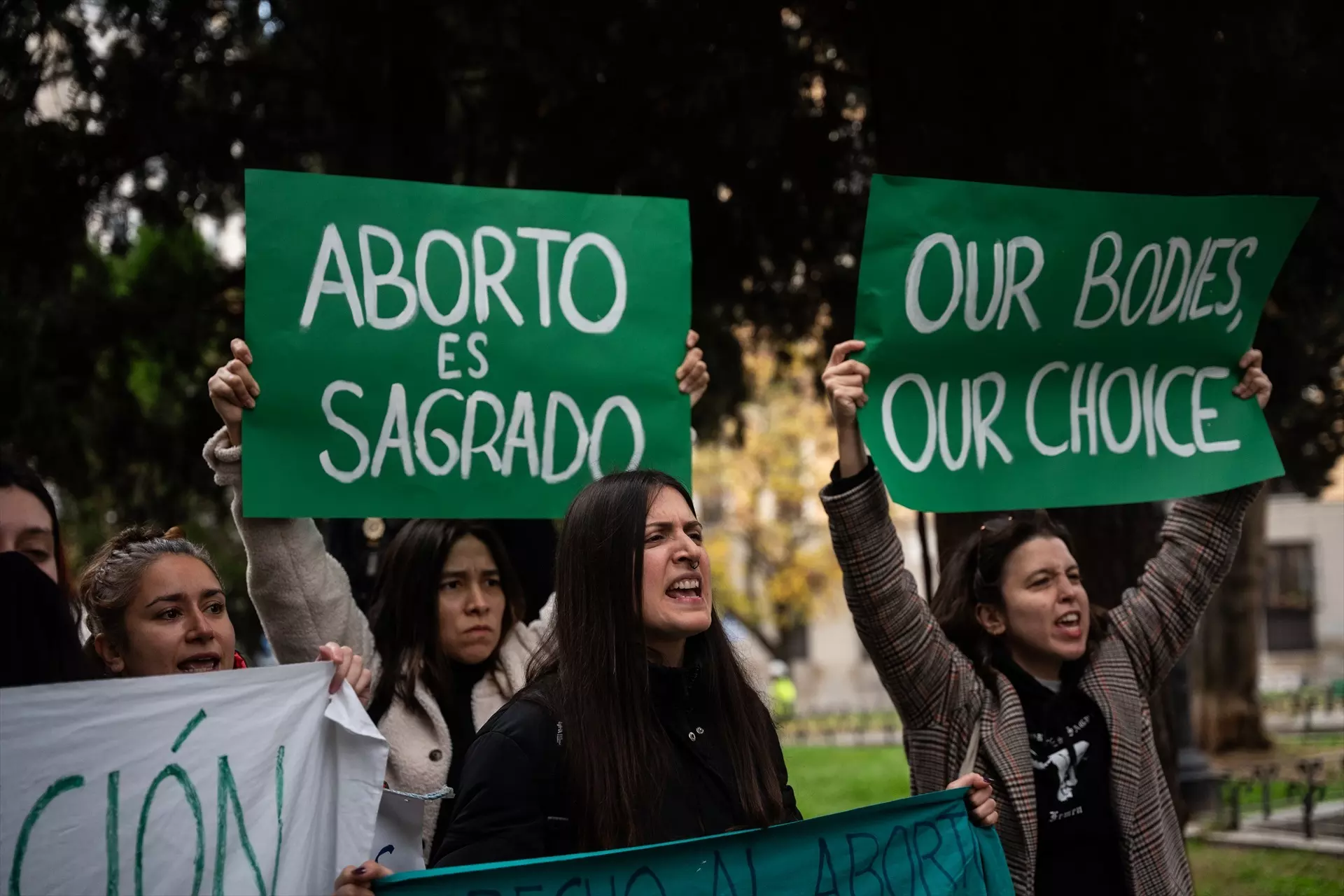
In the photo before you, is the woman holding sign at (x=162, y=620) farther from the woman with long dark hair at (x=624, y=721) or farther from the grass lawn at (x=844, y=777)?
the grass lawn at (x=844, y=777)

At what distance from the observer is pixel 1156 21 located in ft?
16.3

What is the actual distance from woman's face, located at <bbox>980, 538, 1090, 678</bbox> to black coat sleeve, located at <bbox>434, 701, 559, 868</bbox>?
57.5 inches

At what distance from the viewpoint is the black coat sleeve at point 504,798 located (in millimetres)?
2389

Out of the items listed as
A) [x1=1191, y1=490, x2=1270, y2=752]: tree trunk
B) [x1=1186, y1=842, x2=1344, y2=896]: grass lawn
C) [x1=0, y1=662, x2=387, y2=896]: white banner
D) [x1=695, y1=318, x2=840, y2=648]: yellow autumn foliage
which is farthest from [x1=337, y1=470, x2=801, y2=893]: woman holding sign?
[x1=695, y1=318, x2=840, y2=648]: yellow autumn foliage

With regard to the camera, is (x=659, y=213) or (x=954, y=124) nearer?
(x=659, y=213)

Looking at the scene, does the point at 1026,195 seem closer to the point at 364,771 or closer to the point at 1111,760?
the point at 1111,760

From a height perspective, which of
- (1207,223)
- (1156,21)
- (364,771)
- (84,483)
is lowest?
(364,771)

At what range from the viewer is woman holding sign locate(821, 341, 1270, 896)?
3.22 m

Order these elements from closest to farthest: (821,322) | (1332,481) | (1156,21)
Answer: (1156,21)
(821,322)
(1332,481)

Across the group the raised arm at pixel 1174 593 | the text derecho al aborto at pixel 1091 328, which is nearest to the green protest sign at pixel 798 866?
the raised arm at pixel 1174 593

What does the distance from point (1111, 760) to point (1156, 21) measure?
9.29 ft

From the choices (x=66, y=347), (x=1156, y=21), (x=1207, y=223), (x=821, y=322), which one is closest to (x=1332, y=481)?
(x=821, y=322)

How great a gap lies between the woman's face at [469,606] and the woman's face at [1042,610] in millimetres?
1212

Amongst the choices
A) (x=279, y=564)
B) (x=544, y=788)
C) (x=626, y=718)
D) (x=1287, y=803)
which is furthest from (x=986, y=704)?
(x=1287, y=803)
